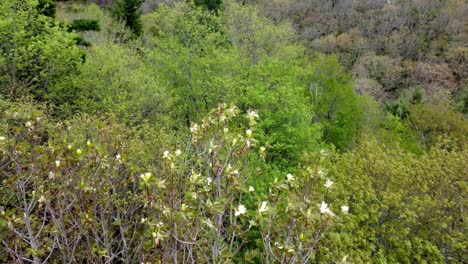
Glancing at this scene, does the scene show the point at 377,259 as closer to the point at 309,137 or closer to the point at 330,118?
the point at 309,137

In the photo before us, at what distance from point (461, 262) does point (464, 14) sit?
204 feet

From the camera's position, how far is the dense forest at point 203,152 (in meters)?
4.77

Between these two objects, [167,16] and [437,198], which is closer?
[437,198]

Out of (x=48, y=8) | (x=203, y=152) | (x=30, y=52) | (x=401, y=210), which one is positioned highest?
(x=203, y=152)

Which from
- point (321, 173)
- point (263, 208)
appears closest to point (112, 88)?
point (321, 173)

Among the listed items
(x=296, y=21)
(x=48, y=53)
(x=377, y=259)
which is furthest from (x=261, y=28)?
(x=296, y=21)

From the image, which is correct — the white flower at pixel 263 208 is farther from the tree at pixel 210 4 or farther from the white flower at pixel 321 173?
the tree at pixel 210 4

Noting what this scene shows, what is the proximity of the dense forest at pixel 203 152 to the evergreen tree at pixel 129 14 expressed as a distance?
98mm

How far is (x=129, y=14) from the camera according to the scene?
32656mm

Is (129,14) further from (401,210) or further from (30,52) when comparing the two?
(401,210)

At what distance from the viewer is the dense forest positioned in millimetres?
4773

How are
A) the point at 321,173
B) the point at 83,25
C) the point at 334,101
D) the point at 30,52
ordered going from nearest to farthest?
the point at 321,173 < the point at 30,52 < the point at 83,25 < the point at 334,101

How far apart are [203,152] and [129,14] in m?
31.0

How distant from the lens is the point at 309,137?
19531 millimetres
